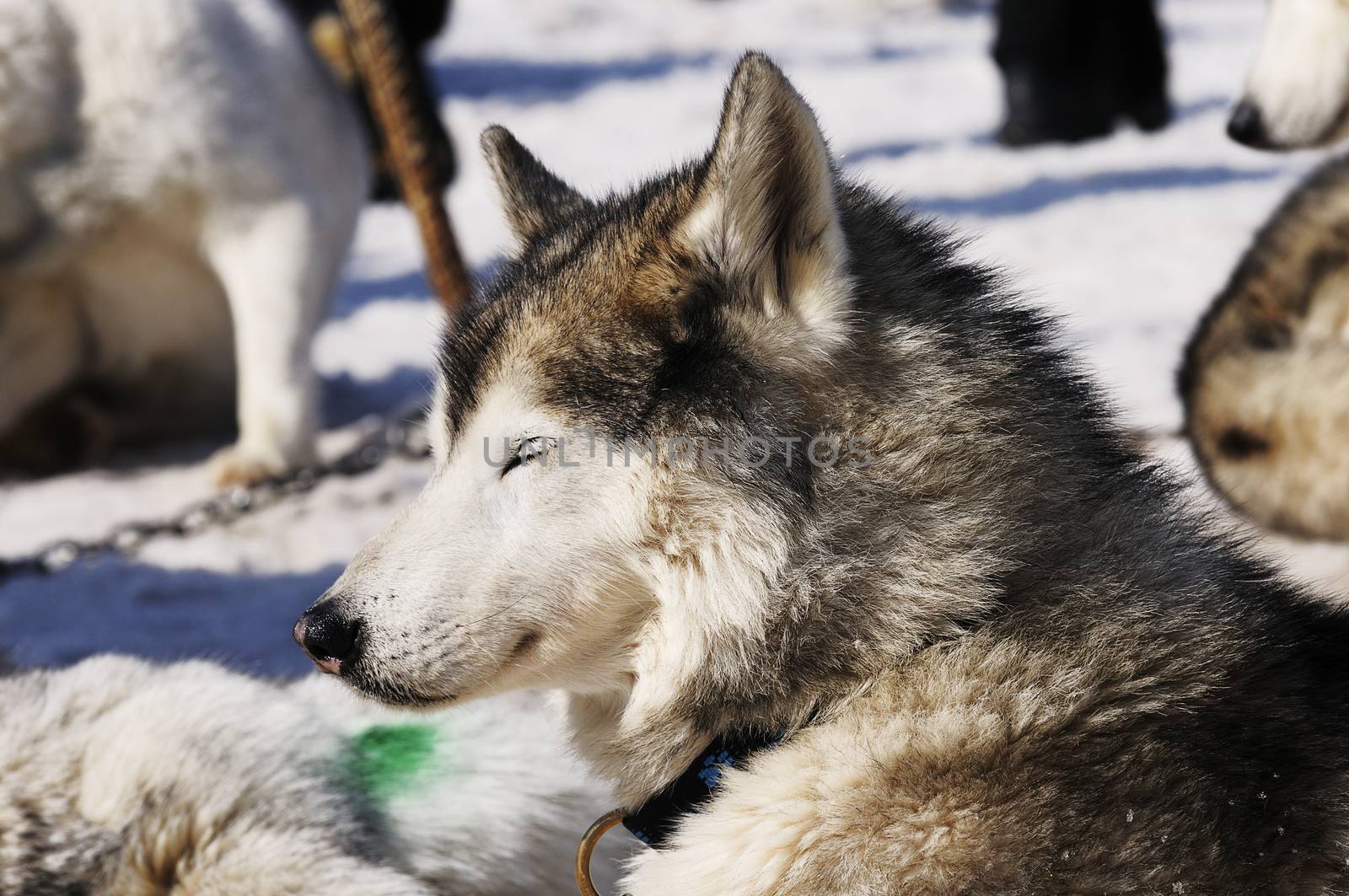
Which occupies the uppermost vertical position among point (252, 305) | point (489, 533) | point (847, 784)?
point (489, 533)

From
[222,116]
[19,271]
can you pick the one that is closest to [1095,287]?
[222,116]

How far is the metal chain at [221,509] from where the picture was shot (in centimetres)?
392

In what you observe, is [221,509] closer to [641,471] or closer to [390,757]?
[390,757]

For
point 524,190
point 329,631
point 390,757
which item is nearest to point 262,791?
point 390,757

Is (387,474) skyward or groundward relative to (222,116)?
groundward

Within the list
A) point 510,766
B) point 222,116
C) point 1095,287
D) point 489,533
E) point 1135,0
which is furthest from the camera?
point 1135,0

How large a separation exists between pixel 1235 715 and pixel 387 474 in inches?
138

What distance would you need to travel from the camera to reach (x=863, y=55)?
12117 millimetres

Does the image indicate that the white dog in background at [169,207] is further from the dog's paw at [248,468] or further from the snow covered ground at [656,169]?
the snow covered ground at [656,169]

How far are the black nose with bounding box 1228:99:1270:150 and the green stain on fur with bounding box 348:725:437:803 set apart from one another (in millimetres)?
3460

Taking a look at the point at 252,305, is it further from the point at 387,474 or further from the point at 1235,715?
the point at 1235,715

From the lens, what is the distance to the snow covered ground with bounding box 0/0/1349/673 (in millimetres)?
3682

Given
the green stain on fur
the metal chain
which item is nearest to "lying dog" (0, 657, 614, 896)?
the green stain on fur

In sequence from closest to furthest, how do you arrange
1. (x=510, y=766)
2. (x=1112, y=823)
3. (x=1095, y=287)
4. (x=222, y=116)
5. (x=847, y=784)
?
1. (x=1112, y=823)
2. (x=847, y=784)
3. (x=510, y=766)
4. (x=222, y=116)
5. (x=1095, y=287)
